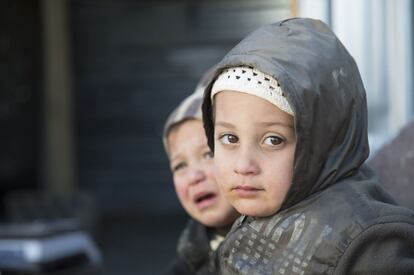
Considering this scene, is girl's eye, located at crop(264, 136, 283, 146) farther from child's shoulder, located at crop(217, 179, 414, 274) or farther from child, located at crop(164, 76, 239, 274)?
child, located at crop(164, 76, 239, 274)

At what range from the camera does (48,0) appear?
26.0 ft

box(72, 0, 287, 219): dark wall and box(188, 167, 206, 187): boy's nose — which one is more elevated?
box(188, 167, 206, 187): boy's nose

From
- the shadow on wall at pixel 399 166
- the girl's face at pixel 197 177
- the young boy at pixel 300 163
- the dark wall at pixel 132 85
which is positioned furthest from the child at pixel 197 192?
the dark wall at pixel 132 85

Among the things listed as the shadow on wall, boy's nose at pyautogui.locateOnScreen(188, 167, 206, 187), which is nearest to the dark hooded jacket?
boy's nose at pyautogui.locateOnScreen(188, 167, 206, 187)

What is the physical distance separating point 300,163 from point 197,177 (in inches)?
31.7

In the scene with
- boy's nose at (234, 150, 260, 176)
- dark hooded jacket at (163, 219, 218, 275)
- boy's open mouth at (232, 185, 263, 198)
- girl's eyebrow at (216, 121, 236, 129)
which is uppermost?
girl's eyebrow at (216, 121, 236, 129)

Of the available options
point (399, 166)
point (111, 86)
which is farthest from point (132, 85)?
point (399, 166)

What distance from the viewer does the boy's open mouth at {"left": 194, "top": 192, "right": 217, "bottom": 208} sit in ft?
7.95

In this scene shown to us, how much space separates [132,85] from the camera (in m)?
8.27

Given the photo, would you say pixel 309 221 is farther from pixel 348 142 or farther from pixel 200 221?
pixel 200 221

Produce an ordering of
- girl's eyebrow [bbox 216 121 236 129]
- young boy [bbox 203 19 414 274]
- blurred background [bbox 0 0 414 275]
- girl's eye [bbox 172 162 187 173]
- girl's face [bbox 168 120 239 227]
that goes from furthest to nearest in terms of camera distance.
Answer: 1. blurred background [bbox 0 0 414 275]
2. girl's eye [bbox 172 162 187 173]
3. girl's face [bbox 168 120 239 227]
4. girl's eyebrow [bbox 216 121 236 129]
5. young boy [bbox 203 19 414 274]

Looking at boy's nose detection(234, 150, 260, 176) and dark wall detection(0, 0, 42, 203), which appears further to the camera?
dark wall detection(0, 0, 42, 203)

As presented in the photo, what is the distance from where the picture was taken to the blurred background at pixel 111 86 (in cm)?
784

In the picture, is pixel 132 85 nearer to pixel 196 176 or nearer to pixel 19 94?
pixel 19 94
